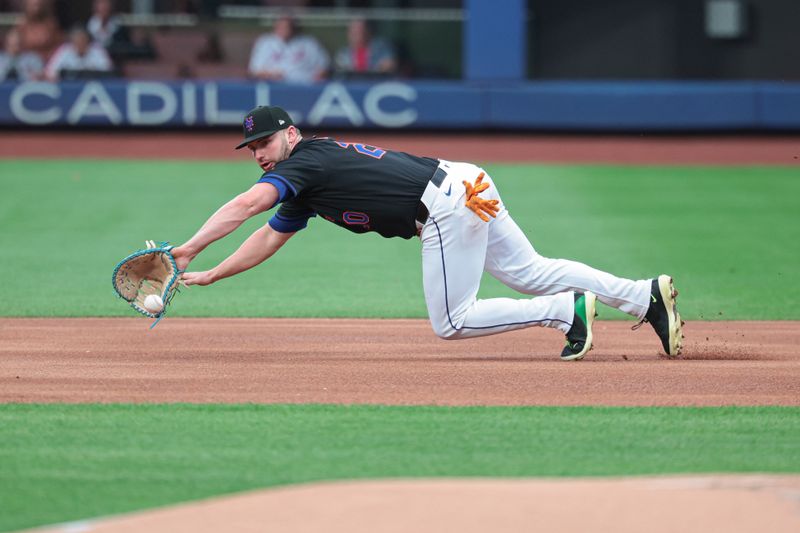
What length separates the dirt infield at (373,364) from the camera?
5766 mm

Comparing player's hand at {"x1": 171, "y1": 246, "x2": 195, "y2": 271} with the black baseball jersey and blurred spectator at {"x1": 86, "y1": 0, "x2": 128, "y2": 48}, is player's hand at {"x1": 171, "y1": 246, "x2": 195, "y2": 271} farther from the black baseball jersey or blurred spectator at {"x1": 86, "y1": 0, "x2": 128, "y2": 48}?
blurred spectator at {"x1": 86, "y1": 0, "x2": 128, "y2": 48}

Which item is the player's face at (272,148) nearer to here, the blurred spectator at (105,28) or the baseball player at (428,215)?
the baseball player at (428,215)

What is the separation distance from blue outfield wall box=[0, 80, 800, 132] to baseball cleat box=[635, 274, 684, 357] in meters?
11.4

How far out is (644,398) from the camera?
571cm

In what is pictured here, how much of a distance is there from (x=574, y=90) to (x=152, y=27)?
6419 millimetres

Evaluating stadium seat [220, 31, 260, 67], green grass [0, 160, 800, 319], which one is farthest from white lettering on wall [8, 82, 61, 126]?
stadium seat [220, 31, 260, 67]

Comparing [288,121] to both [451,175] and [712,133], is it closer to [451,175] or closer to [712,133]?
[451,175]

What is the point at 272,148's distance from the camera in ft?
20.3

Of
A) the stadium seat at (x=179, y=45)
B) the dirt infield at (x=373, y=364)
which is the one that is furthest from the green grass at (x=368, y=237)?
the stadium seat at (x=179, y=45)

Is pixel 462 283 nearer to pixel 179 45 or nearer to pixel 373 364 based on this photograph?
pixel 373 364

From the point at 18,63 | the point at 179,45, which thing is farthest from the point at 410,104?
the point at 18,63

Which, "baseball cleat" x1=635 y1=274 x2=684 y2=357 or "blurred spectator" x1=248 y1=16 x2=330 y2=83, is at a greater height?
"blurred spectator" x1=248 y1=16 x2=330 y2=83

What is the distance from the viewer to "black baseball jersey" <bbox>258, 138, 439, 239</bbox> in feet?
20.0

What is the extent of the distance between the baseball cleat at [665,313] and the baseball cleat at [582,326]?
35 centimetres
